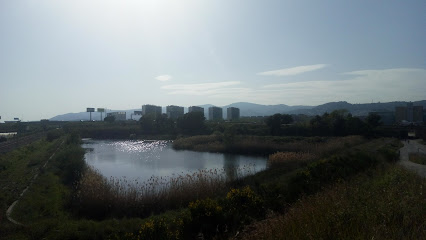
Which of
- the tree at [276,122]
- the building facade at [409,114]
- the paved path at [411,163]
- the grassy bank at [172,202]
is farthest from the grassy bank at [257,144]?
the building facade at [409,114]

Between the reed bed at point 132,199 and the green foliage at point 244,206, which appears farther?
the reed bed at point 132,199

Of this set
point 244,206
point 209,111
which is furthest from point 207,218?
point 209,111

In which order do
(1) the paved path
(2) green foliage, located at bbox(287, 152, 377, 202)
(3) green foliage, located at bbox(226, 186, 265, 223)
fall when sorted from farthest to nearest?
(1) the paved path
(2) green foliage, located at bbox(287, 152, 377, 202)
(3) green foliage, located at bbox(226, 186, 265, 223)

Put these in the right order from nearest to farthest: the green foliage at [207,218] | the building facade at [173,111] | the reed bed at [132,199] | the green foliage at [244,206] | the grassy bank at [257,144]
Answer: the green foliage at [207,218] < the green foliage at [244,206] < the reed bed at [132,199] < the grassy bank at [257,144] < the building facade at [173,111]

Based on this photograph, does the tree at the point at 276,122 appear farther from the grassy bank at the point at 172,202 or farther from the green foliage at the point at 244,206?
the green foliage at the point at 244,206

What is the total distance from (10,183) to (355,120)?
3435cm

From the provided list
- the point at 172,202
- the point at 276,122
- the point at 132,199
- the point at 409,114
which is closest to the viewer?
the point at 132,199

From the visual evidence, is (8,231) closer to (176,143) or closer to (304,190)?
(304,190)

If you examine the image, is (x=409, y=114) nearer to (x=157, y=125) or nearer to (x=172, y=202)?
(x=157, y=125)

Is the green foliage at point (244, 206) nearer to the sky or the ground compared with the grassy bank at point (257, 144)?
nearer to the sky

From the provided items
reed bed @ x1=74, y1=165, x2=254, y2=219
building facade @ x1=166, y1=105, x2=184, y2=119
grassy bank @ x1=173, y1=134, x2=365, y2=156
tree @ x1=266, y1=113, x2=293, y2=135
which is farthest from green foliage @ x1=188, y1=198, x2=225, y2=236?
building facade @ x1=166, y1=105, x2=184, y2=119

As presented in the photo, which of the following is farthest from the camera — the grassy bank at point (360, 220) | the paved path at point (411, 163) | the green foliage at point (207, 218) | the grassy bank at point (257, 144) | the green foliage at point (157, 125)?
A: the green foliage at point (157, 125)

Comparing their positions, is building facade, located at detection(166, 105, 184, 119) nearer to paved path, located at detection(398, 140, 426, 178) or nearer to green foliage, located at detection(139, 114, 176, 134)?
green foliage, located at detection(139, 114, 176, 134)

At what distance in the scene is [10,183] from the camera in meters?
12.9
